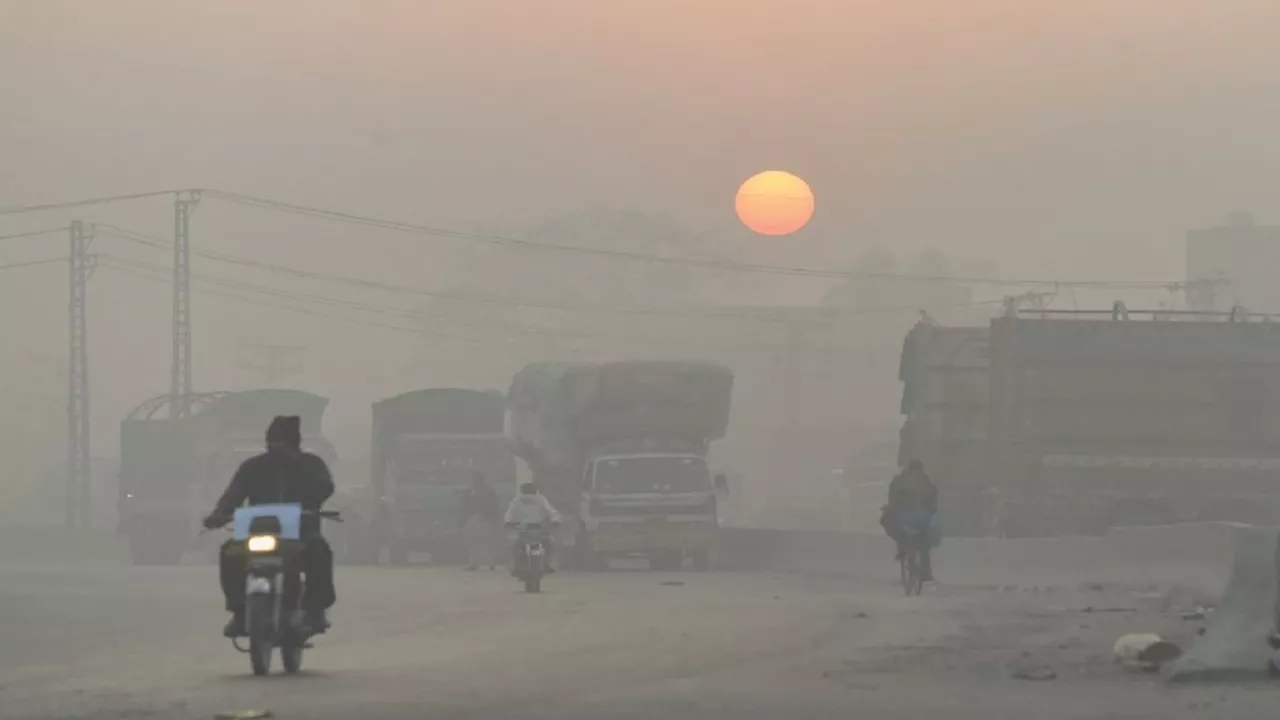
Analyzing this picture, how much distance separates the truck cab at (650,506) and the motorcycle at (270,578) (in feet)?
79.3

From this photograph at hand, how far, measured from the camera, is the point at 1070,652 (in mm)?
15438

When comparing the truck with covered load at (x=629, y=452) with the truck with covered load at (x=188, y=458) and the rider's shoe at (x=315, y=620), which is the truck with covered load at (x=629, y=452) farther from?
the rider's shoe at (x=315, y=620)

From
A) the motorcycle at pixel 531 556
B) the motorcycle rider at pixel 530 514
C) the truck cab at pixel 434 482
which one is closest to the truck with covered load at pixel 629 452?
the truck cab at pixel 434 482

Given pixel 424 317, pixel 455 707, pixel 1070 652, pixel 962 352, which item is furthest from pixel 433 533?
pixel 424 317

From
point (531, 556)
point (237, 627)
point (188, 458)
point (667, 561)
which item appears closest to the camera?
point (237, 627)

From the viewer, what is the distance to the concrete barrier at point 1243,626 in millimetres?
12664

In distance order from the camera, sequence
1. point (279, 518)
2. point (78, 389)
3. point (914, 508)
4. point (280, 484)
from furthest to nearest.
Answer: point (78, 389), point (914, 508), point (280, 484), point (279, 518)

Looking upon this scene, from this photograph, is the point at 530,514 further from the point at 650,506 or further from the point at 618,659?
the point at 618,659

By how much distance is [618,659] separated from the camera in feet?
50.5

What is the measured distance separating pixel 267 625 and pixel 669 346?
132 metres

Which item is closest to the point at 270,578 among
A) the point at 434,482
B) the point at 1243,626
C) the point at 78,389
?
the point at 1243,626

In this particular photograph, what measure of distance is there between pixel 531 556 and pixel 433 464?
17757 mm

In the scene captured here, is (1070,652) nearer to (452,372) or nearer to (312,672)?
(312,672)

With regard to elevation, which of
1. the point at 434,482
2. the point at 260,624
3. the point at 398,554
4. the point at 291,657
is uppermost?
the point at 260,624
